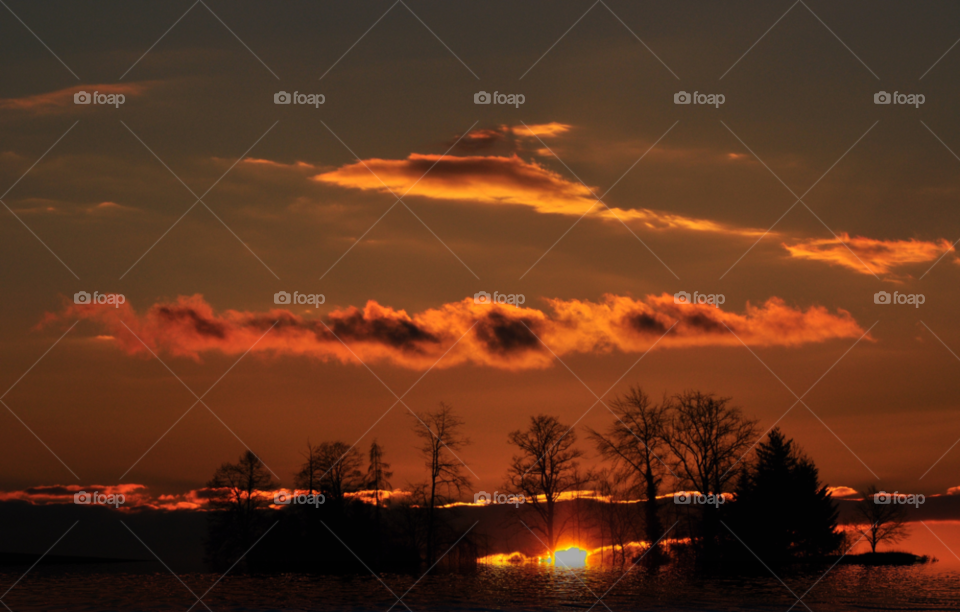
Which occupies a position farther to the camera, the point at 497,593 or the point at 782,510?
the point at 782,510

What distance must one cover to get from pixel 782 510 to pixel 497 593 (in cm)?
3698

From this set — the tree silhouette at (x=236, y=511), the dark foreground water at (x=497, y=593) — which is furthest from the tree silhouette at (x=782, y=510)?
the tree silhouette at (x=236, y=511)

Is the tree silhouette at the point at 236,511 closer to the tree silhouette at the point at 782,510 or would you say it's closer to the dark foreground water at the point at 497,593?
the dark foreground water at the point at 497,593

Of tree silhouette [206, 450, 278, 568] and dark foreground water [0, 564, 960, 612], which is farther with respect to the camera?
tree silhouette [206, 450, 278, 568]

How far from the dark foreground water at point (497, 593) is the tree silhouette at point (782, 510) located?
7.25 m

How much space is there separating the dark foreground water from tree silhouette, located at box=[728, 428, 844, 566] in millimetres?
7246

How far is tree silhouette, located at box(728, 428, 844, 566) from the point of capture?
68.2 meters

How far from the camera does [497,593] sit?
146 feet

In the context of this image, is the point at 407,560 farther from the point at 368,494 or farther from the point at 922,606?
the point at 922,606

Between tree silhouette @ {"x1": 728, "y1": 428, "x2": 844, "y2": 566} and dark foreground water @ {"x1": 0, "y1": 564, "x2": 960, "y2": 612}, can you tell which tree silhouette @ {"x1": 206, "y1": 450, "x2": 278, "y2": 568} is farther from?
tree silhouette @ {"x1": 728, "y1": 428, "x2": 844, "y2": 566}

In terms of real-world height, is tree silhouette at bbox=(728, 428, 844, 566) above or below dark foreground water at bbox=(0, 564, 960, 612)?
above

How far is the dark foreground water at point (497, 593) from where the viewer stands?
1491 inches

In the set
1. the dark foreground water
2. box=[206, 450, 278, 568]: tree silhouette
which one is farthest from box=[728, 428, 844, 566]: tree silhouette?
box=[206, 450, 278, 568]: tree silhouette

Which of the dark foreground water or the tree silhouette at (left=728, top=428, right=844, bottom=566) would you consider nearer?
the dark foreground water
